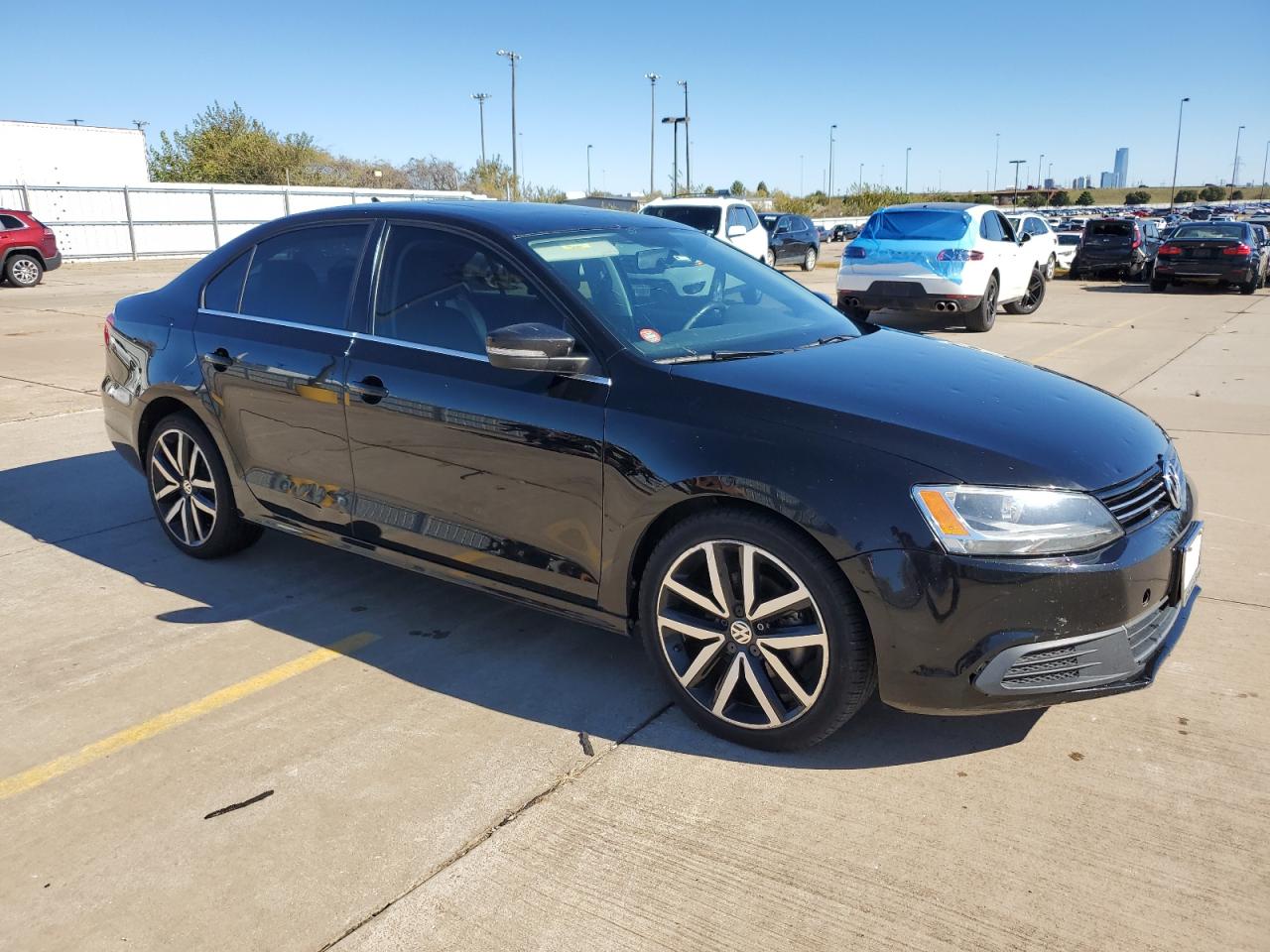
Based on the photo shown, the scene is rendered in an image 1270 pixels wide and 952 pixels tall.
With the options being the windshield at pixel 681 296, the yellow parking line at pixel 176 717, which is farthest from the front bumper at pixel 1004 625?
the yellow parking line at pixel 176 717

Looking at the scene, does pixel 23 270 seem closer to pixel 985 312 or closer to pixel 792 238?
pixel 792 238

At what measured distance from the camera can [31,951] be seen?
244 centimetres

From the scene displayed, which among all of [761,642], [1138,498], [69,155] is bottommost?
[761,642]

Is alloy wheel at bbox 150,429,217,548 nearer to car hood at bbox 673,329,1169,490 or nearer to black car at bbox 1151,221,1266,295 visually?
car hood at bbox 673,329,1169,490

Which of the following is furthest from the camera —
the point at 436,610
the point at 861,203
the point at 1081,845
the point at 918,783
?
the point at 861,203

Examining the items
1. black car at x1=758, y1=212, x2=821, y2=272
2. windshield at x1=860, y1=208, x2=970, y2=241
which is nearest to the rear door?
windshield at x1=860, y1=208, x2=970, y2=241

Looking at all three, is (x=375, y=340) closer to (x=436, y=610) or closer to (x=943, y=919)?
(x=436, y=610)

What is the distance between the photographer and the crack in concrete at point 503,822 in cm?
253

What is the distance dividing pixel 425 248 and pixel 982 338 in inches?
439

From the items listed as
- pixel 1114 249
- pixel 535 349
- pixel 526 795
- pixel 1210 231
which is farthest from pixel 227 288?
pixel 1114 249

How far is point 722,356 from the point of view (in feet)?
11.8

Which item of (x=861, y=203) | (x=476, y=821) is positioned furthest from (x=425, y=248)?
(x=861, y=203)

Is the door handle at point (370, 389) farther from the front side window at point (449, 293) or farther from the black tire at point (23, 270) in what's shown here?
the black tire at point (23, 270)

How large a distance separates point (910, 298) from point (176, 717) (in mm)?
11842
